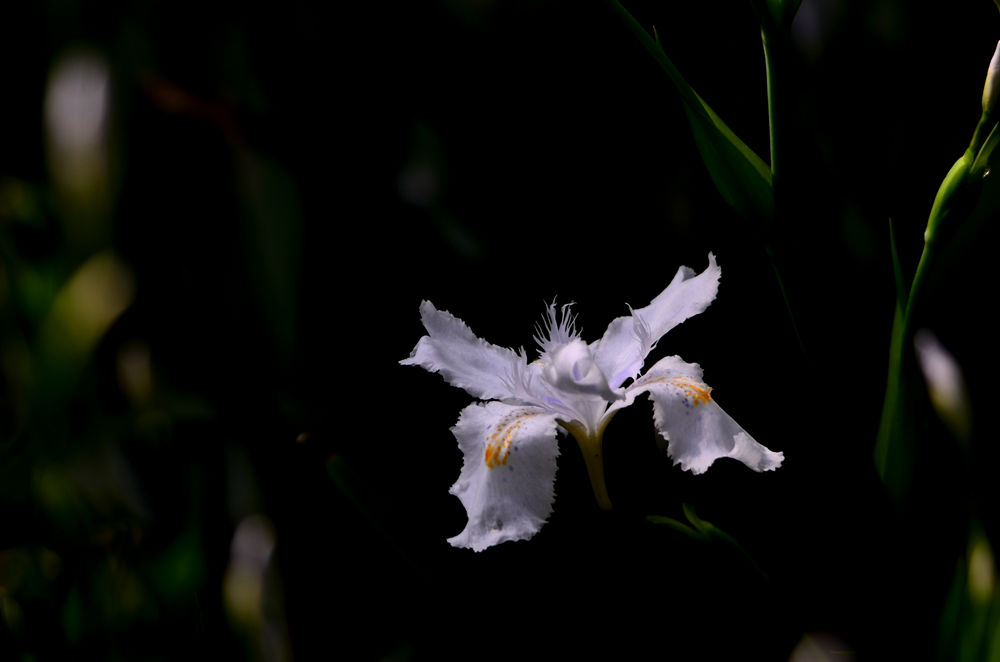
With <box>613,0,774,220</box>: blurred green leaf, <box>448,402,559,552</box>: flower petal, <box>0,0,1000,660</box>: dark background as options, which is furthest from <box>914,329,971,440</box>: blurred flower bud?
<box>448,402,559,552</box>: flower petal

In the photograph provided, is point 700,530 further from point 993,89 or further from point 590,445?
point 993,89

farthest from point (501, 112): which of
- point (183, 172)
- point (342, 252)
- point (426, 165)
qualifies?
point (183, 172)

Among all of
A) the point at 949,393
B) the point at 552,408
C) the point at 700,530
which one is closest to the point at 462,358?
the point at 552,408

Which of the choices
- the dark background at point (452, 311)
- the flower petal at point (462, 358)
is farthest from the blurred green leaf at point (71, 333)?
the flower petal at point (462, 358)

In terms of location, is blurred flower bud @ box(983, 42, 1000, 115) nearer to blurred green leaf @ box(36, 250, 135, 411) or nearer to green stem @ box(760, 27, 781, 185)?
green stem @ box(760, 27, 781, 185)

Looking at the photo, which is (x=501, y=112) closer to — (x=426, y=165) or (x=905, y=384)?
(x=426, y=165)

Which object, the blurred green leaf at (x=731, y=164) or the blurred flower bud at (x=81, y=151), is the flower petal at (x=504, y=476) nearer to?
the blurred green leaf at (x=731, y=164)

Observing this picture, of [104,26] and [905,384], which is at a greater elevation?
[104,26]
